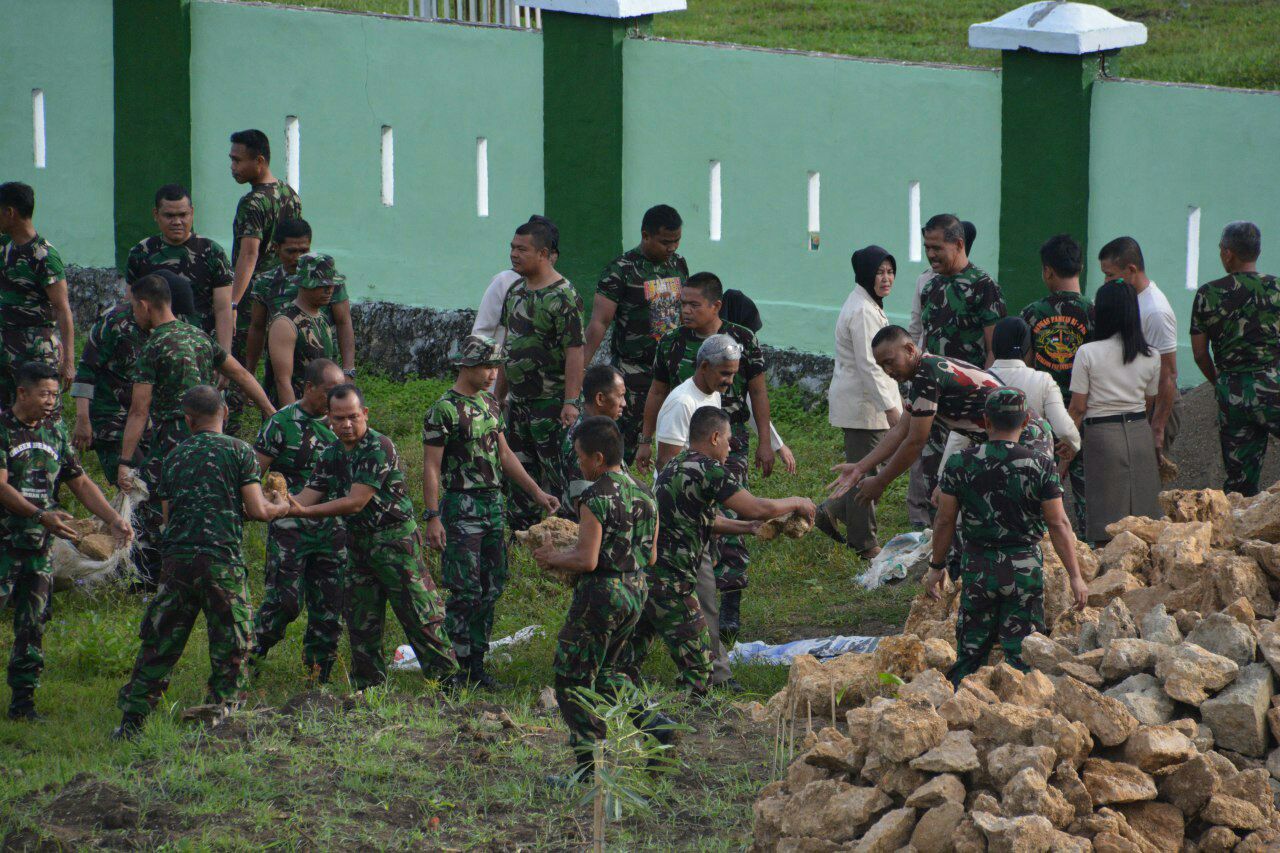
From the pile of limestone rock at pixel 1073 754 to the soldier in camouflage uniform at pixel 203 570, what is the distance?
7.97ft

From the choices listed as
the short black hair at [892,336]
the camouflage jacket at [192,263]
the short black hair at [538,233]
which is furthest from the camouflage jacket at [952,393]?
the camouflage jacket at [192,263]

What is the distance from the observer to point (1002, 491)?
6949mm

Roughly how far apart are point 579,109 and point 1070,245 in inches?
194

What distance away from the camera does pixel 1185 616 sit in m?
6.81

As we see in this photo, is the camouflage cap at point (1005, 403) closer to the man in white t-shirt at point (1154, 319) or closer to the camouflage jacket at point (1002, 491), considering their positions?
the camouflage jacket at point (1002, 491)

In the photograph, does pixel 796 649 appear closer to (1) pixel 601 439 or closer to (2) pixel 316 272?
(1) pixel 601 439

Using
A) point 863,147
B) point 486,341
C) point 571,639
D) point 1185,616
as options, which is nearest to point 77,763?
point 571,639

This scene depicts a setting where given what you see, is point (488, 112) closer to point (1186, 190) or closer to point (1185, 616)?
point (1186, 190)

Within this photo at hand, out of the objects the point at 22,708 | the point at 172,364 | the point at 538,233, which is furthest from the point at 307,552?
the point at 538,233

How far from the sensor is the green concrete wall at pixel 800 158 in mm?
11883

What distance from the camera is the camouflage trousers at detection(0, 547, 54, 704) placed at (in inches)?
298

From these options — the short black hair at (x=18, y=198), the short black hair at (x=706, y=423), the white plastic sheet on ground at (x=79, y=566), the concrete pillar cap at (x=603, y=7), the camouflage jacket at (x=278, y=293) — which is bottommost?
the white plastic sheet on ground at (x=79, y=566)

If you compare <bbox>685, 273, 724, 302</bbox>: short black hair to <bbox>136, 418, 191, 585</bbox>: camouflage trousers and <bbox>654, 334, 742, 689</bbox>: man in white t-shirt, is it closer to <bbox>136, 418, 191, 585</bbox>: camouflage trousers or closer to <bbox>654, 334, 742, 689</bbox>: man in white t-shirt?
<bbox>654, 334, 742, 689</bbox>: man in white t-shirt

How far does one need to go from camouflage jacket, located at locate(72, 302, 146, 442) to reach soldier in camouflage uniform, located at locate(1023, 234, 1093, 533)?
5.10 metres
